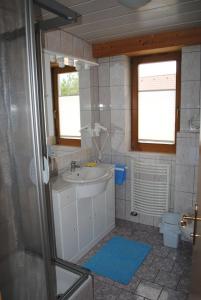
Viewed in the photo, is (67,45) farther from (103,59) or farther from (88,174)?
(88,174)

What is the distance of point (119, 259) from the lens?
97.9 inches

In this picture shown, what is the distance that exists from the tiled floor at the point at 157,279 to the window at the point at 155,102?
1168 mm

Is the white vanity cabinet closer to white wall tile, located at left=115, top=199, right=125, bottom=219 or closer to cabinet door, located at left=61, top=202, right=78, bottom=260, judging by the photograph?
cabinet door, located at left=61, top=202, right=78, bottom=260

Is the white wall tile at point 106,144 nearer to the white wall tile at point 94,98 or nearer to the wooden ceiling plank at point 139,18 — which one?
the white wall tile at point 94,98

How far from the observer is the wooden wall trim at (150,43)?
96.0 inches

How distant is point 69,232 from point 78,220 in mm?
163

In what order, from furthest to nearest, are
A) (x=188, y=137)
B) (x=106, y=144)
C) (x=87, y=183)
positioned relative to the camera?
(x=106, y=144) → (x=188, y=137) → (x=87, y=183)

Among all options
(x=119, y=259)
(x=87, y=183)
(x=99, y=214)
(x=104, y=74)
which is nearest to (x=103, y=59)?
(x=104, y=74)

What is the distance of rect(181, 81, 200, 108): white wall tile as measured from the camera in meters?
2.61

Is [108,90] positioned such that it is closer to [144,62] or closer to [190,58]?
[144,62]

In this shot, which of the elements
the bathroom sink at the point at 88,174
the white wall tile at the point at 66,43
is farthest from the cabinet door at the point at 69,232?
the white wall tile at the point at 66,43

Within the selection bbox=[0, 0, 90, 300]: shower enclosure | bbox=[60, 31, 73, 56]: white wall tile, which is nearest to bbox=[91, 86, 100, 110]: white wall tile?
bbox=[60, 31, 73, 56]: white wall tile

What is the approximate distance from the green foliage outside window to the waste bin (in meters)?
1.84

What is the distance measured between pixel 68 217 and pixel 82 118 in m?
1.31
